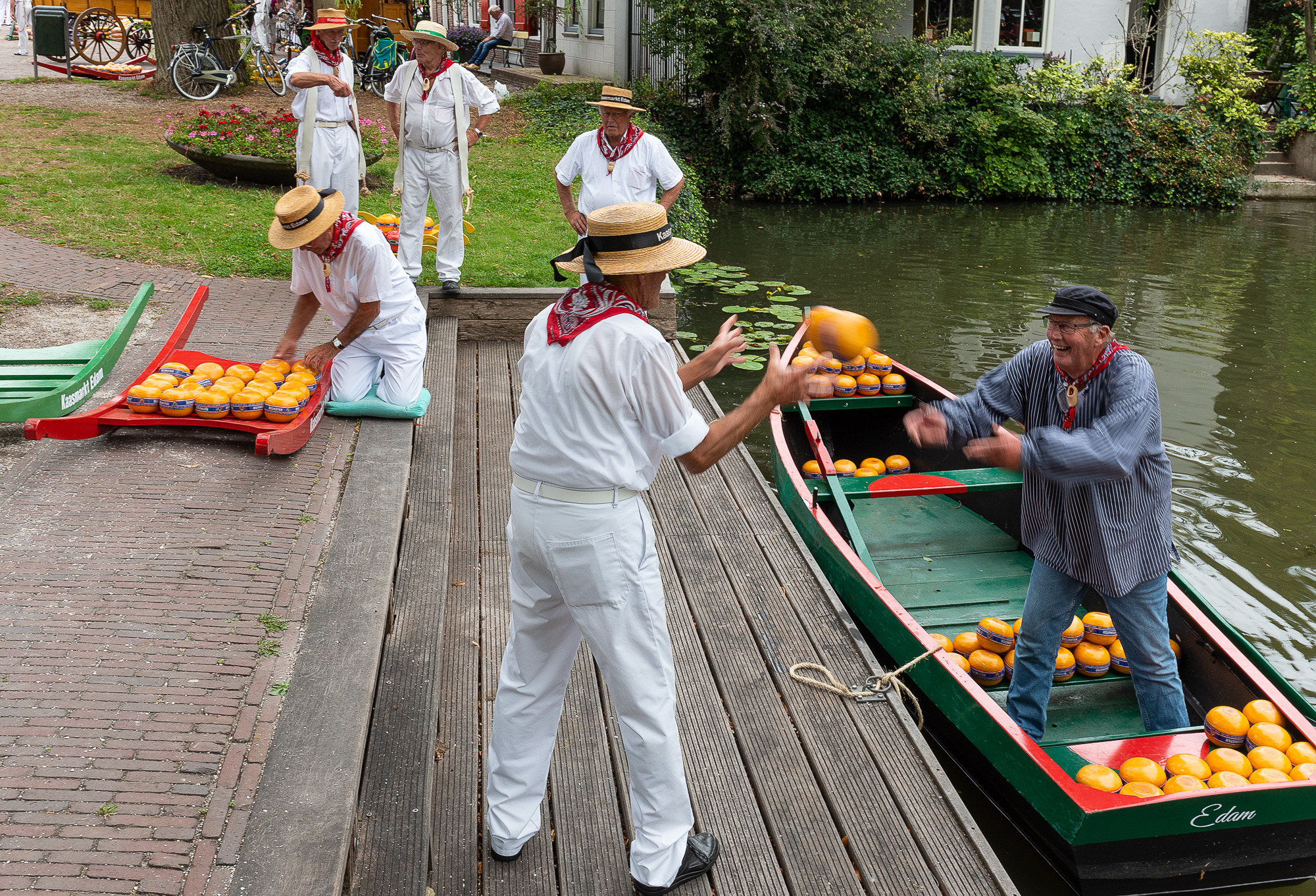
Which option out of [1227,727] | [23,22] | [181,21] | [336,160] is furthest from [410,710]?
[23,22]

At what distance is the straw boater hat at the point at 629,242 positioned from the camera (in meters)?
2.89

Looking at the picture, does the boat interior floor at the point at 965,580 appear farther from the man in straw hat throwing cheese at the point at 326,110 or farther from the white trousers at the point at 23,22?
the white trousers at the point at 23,22

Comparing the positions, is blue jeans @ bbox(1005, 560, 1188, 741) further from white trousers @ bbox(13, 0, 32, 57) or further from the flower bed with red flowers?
white trousers @ bbox(13, 0, 32, 57)

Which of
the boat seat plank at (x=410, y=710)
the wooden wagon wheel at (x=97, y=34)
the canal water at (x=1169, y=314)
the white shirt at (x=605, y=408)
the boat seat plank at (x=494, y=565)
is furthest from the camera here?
the wooden wagon wheel at (x=97, y=34)

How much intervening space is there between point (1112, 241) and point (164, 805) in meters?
17.8

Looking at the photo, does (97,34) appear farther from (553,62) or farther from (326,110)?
(326,110)

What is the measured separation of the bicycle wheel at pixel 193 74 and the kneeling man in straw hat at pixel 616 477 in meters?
16.3

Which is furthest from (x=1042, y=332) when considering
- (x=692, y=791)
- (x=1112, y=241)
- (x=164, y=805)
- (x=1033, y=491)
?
(x=164, y=805)

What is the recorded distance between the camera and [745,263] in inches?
593

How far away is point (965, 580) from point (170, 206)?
950 centimetres

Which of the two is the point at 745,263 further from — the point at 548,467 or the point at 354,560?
the point at 548,467

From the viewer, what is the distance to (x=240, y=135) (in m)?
12.4

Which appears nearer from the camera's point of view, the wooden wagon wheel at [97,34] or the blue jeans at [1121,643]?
the blue jeans at [1121,643]

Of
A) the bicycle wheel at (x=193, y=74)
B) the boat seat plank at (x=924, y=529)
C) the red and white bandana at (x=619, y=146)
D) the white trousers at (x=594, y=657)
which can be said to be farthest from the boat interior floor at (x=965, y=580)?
the bicycle wheel at (x=193, y=74)
